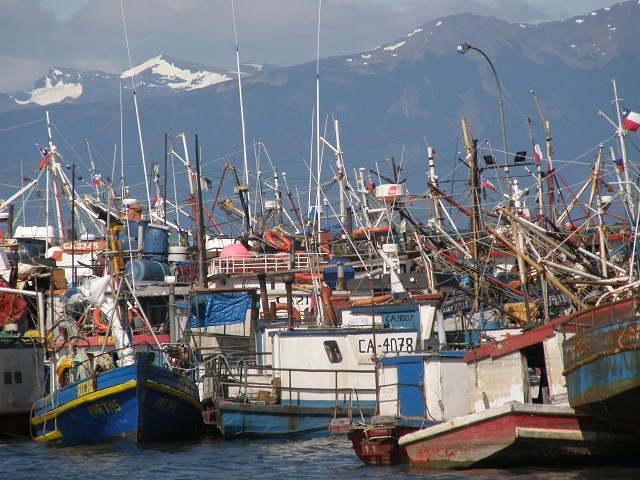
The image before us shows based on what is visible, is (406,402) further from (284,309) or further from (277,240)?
(277,240)

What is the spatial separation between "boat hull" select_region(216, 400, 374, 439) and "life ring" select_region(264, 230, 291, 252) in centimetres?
2171

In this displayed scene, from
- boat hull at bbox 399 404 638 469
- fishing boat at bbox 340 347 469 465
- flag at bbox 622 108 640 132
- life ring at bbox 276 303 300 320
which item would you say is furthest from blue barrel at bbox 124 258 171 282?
boat hull at bbox 399 404 638 469

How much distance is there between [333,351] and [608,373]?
35.7 feet

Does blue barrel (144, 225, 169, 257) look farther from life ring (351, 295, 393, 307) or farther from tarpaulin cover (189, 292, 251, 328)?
life ring (351, 295, 393, 307)

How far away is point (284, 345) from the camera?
Result: 28.6 m

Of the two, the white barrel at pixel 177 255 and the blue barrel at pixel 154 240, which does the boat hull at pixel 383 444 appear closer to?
the blue barrel at pixel 154 240

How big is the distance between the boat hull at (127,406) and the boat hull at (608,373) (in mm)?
11520

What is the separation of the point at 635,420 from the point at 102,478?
10926mm

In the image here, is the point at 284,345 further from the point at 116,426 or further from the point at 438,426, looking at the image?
the point at 438,426

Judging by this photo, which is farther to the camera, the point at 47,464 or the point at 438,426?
the point at 47,464

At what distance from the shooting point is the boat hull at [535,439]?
19.7 meters

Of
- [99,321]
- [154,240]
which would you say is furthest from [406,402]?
[154,240]

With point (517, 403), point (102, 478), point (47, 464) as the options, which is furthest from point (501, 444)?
point (47, 464)

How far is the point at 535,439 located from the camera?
778 inches
